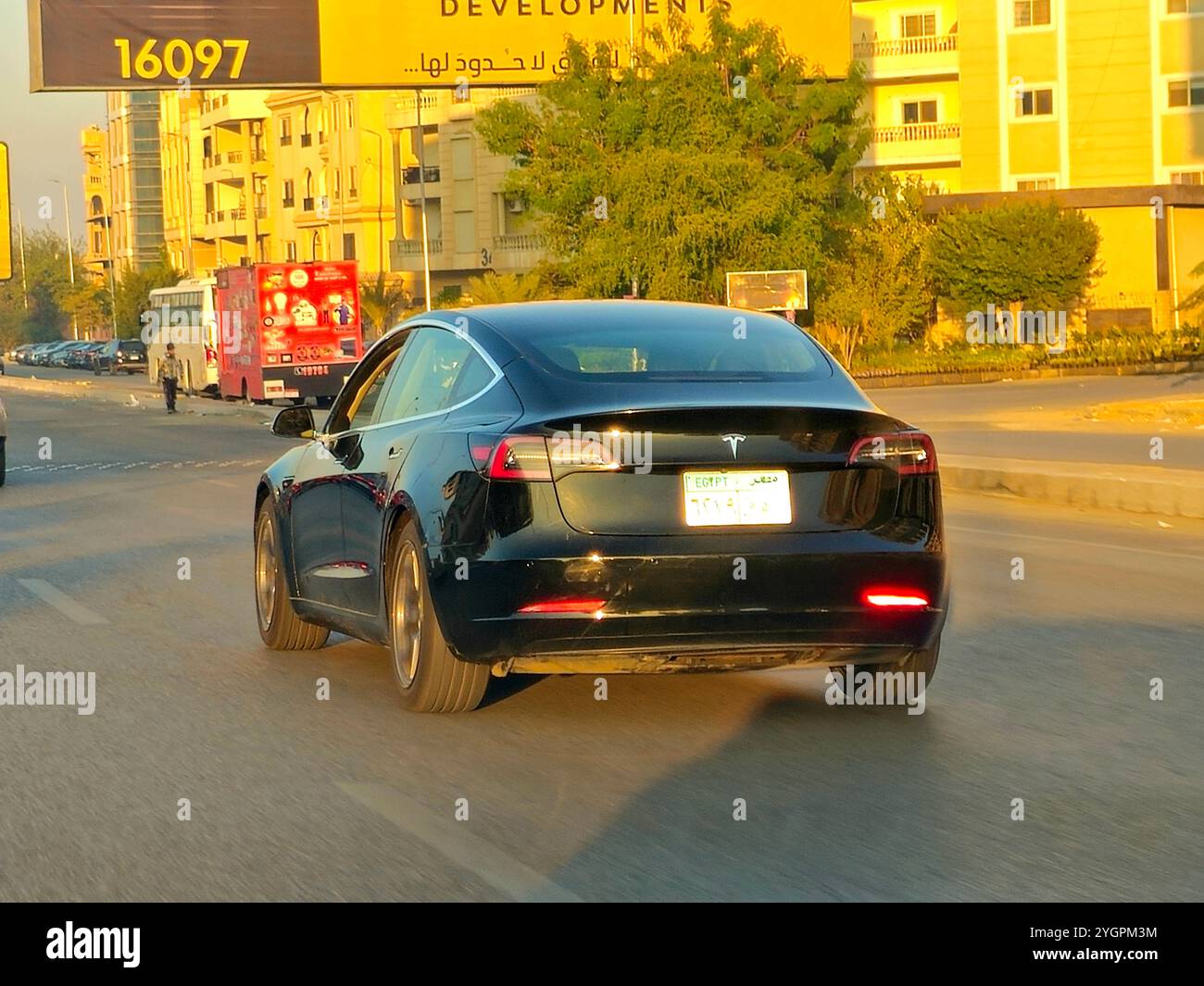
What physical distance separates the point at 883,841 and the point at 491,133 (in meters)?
49.8

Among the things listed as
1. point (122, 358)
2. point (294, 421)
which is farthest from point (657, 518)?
point (122, 358)

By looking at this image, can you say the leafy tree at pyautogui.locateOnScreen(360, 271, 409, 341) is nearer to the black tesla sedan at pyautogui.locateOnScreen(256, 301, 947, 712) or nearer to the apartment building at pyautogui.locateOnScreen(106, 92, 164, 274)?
the apartment building at pyautogui.locateOnScreen(106, 92, 164, 274)

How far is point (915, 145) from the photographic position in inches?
3056

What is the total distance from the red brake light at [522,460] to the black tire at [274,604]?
8.75 ft

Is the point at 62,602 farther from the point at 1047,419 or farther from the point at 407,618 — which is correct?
the point at 1047,419

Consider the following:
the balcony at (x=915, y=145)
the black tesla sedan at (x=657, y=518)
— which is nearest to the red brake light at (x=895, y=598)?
the black tesla sedan at (x=657, y=518)

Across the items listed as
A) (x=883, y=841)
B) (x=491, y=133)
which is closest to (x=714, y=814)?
(x=883, y=841)

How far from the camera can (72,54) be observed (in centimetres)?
4041

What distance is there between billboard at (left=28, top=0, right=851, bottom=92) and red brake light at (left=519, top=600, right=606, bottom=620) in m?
34.4

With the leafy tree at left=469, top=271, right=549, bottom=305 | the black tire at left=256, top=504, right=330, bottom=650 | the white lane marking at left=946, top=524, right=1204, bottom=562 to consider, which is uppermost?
the leafy tree at left=469, top=271, right=549, bottom=305

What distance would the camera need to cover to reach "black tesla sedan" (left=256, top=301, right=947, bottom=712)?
7.51 m

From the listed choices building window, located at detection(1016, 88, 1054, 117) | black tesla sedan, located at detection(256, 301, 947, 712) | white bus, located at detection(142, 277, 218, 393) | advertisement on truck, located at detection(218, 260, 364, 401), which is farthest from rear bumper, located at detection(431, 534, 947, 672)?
building window, located at detection(1016, 88, 1054, 117)
